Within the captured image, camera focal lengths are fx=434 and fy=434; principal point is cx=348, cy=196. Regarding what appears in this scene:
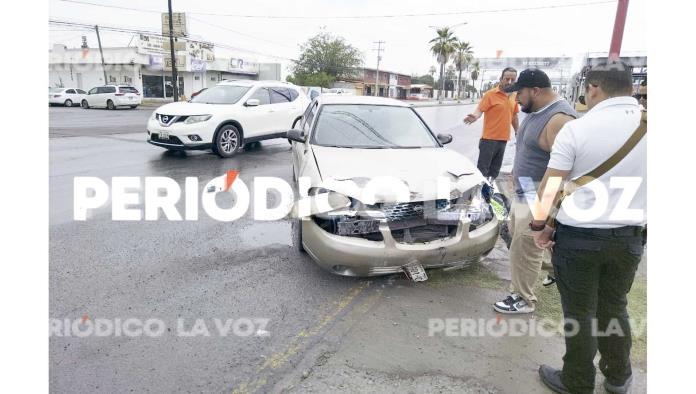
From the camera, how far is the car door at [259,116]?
9.88 metres

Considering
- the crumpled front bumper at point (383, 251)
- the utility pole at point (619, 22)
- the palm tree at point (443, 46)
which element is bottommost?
the crumpled front bumper at point (383, 251)

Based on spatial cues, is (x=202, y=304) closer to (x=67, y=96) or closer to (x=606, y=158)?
(x=606, y=158)

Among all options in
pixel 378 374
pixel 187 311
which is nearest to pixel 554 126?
pixel 378 374

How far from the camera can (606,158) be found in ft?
7.30

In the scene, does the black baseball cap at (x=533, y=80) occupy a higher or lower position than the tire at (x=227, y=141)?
higher

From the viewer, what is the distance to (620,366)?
2521 millimetres

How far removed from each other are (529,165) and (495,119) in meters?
3.10

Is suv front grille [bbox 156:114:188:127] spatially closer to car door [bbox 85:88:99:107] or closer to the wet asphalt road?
the wet asphalt road

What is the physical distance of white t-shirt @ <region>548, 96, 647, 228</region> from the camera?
86.5 inches

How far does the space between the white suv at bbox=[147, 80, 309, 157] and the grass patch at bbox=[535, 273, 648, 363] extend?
7.18m

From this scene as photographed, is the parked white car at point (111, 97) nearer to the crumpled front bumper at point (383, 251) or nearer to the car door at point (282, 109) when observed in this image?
the car door at point (282, 109)

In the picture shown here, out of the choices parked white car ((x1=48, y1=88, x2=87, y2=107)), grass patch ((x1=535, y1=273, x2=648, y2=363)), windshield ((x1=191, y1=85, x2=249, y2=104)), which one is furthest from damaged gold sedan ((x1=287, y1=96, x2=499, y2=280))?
parked white car ((x1=48, y1=88, x2=87, y2=107))

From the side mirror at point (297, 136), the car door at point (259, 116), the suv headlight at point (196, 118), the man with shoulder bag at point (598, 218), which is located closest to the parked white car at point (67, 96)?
the car door at point (259, 116)

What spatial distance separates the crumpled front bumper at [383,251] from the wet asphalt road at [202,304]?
299mm
